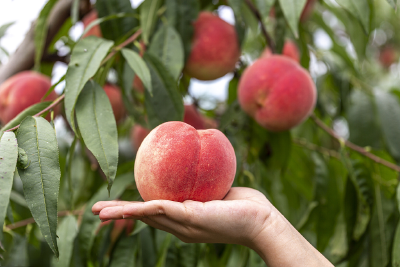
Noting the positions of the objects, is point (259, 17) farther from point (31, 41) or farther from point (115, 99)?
point (31, 41)

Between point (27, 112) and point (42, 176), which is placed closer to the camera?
point (42, 176)

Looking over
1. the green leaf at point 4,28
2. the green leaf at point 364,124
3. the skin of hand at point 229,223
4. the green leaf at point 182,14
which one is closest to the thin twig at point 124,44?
the green leaf at point 182,14

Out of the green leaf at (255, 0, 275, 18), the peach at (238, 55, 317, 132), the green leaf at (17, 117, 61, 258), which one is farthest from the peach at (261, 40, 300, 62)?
the green leaf at (17, 117, 61, 258)

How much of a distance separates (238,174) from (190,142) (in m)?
0.44

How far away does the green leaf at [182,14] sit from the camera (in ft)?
3.31

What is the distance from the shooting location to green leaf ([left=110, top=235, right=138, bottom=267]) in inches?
35.8

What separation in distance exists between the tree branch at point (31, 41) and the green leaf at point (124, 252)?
776 mm

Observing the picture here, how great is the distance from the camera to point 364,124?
1304 mm

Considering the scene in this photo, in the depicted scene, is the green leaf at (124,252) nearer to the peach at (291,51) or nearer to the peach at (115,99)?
the peach at (115,99)

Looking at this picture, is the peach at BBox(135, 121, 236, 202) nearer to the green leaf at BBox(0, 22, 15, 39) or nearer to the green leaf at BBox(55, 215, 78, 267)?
the green leaf at BBox(55, 215, 78, 267)

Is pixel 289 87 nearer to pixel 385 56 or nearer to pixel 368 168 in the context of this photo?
pixel 368 168

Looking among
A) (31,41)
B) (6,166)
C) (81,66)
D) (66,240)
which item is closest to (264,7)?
(81,66)

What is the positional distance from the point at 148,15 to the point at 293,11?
38 centimetres

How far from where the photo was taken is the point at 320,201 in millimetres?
1123
